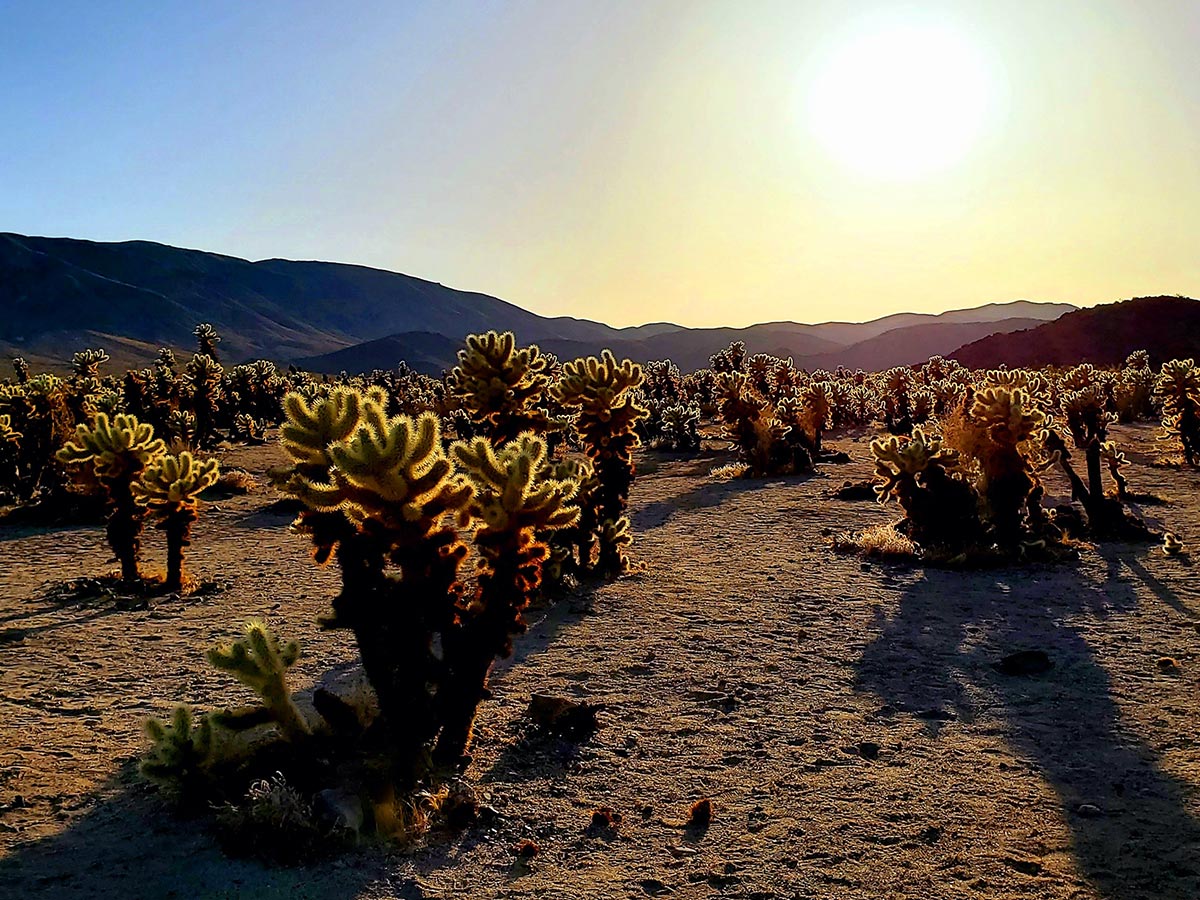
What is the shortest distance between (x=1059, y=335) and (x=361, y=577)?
80858 millimetres

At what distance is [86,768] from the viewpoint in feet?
18.7

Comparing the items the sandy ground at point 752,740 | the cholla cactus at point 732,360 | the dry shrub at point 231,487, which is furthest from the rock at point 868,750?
the cholla cactus at point 732,360

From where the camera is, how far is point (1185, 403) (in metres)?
17.3

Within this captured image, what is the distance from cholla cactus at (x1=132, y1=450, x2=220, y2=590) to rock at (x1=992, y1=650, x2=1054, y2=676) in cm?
978

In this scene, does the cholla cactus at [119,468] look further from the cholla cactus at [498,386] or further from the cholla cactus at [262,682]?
the cholla cactus at [262,682]

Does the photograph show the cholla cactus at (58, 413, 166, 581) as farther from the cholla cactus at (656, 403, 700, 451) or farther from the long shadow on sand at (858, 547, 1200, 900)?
the cholla cactus at (656, 403, 700, 451)

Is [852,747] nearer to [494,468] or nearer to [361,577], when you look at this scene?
[494,468]

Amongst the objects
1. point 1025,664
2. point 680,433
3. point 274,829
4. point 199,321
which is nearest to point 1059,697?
point 1025,664

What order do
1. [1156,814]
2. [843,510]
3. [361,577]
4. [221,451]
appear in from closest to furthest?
[1156,814], [361,577], [843,510], [221,451]

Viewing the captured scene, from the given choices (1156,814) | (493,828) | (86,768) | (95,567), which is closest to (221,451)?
(95,567)

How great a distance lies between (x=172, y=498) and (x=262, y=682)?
6.52 meters

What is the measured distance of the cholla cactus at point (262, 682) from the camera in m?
5.32

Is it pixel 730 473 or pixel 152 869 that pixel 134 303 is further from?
pixel 152 869

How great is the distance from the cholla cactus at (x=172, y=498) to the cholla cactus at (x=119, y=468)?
144mm
